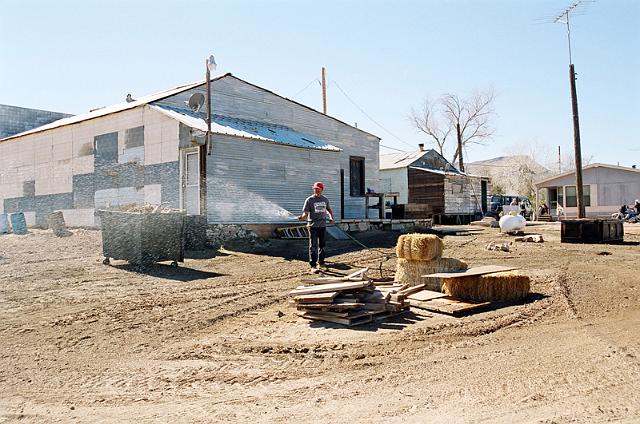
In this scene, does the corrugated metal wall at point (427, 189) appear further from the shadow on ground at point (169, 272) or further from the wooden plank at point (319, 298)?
the wooden plank at point (319, 298)

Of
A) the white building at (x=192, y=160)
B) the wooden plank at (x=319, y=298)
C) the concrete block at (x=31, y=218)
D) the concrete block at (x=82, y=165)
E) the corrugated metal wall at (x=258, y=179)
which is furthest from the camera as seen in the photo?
the concrete block at (x=31, y=218)

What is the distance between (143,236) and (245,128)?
8.74 metres

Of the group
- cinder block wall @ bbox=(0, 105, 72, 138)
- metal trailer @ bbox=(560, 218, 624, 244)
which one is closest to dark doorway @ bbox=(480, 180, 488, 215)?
metal trailer @ bbox=(560, 218, 624, 244)

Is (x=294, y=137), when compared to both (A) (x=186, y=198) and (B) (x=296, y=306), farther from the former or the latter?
(B) (x=296, y=306)

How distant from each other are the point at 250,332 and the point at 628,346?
4.20 m

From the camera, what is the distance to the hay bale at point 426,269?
29.0 ft

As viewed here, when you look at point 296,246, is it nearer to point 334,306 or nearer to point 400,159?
point 334,306

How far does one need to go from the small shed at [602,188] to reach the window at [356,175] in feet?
50.9

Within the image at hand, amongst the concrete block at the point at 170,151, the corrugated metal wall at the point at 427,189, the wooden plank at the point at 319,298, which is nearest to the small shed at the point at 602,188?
the corrugated metal wall at the point at 427,189

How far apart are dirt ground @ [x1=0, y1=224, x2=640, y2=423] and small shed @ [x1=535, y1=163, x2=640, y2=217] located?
84.8ft

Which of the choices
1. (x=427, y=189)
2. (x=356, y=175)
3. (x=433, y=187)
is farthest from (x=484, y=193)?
(x=356, y=175)

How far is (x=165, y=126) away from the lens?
1773 centimetres

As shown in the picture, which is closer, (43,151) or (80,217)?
(80,217)

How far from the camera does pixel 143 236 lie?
37.3 ft
